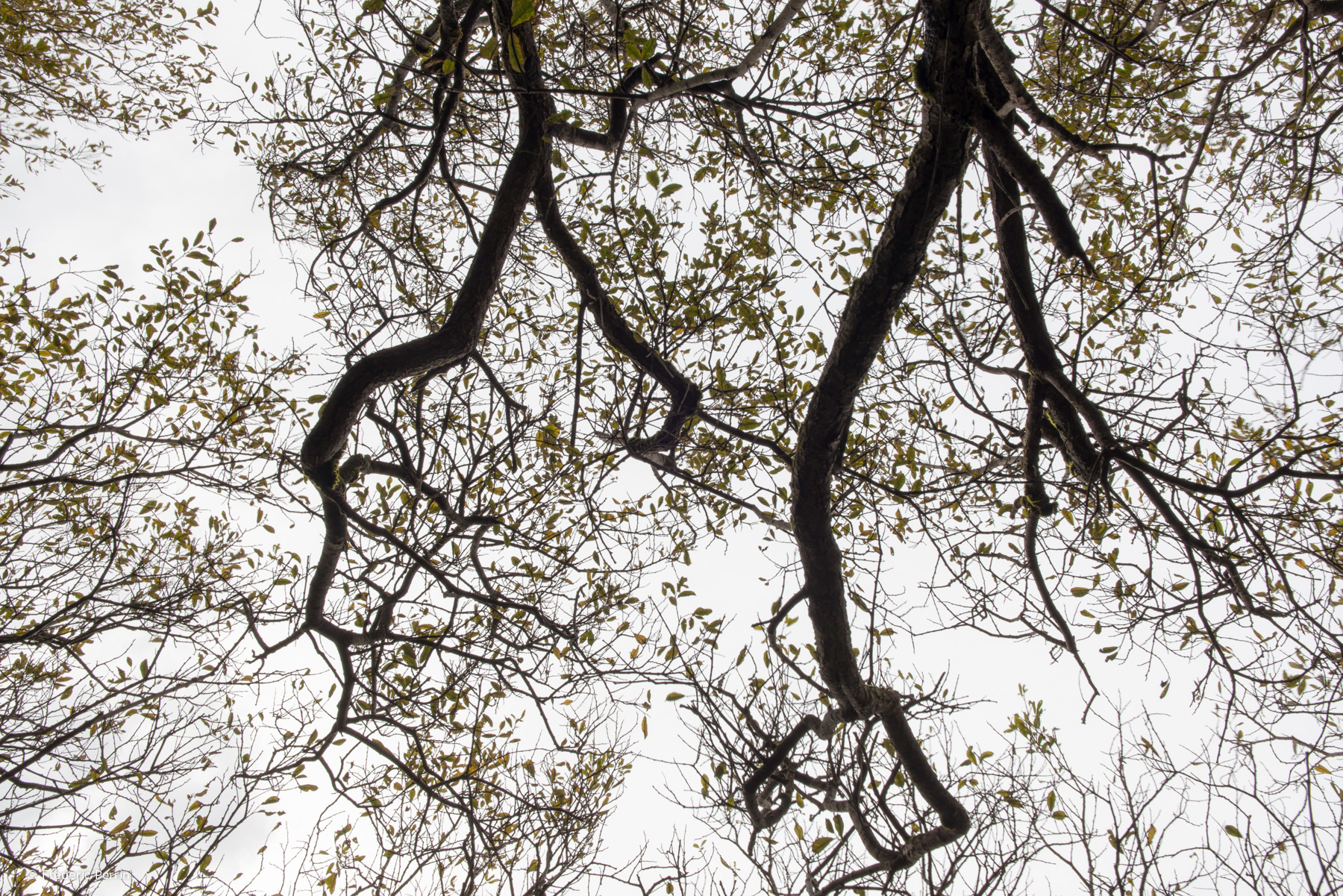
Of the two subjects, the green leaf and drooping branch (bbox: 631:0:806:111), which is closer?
the green leaf

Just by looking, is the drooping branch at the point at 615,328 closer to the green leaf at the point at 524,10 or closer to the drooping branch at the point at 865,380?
the drooping branch at the point at 865,380

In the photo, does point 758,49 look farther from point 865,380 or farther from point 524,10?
point 524,10

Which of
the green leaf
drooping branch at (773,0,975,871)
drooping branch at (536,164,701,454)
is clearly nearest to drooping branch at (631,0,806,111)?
drooping branch at (773,0,975,871)

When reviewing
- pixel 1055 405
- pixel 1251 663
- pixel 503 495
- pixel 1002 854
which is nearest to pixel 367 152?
pixel 503 495

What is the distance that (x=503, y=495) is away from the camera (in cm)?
482

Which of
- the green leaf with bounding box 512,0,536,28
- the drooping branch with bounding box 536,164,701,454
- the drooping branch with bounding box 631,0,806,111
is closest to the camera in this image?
the green leaf with bounding box 512,0,536,28

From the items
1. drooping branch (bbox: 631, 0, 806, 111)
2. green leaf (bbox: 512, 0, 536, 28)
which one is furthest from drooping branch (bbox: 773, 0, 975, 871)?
green leaf (bbox: 512, 0, 536, 28)

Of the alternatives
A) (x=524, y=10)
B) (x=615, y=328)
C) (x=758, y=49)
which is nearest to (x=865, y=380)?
(x=615, y=328)

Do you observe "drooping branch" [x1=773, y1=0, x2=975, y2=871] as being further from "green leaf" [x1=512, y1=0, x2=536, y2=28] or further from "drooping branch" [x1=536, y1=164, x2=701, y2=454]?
"green leaf" [x1=512, y1=0, x2=536, y2=28]

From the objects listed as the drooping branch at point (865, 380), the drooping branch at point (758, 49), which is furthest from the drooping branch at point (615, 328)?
the drooping branch at point (758, 49)

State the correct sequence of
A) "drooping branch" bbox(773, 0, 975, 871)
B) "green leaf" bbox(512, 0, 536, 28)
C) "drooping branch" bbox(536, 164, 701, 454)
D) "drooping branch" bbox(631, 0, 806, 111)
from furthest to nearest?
1. "drooping branch" bbox(536, 164, 701, 454)
2. "drooping branch" bbox(631, 0, 806, 111)
3. "drooping branch" bbox(773, 0, 975, 871)
4. "green leaf" bbox(512, 0, 536, 28)

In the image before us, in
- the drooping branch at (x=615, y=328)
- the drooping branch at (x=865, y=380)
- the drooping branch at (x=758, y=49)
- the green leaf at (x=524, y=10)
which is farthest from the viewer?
the drooping branch at (x=615, y=328)

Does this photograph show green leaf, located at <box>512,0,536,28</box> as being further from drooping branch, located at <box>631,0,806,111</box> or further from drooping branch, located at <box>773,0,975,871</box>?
drooping branch, located at <box>773,0,975,871</box>

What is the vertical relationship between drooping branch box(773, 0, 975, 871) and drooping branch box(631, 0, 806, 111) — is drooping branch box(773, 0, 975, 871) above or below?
below
